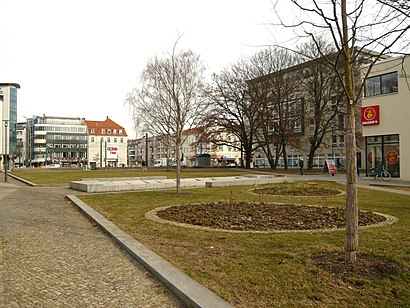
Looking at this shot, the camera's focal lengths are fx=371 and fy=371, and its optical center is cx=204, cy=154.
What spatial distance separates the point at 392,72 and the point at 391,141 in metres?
5.04

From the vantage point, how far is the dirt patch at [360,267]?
4.62m

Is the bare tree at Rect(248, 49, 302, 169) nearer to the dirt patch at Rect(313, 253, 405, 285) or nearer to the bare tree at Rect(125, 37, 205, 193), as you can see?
the bare tree at Rect(125, 37, 205, 193)

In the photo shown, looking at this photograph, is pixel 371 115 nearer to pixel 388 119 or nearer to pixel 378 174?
pixel 388 119

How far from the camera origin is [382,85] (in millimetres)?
27531

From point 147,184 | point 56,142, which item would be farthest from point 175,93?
point 56,142

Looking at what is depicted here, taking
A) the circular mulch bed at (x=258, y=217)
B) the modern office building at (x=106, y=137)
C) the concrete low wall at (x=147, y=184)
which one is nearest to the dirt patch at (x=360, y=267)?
the circular mulch bed at (x=258, y=217)

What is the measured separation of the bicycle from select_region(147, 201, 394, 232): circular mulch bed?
18952 millimetres

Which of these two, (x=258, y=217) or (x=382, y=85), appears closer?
(x=258, y=217)

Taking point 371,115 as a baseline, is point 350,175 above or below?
below

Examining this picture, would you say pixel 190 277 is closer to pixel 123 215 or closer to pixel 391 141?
pixel 123 215

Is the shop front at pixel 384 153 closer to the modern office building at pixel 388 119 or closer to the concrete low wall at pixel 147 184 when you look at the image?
the modern office building at pixel 388 119

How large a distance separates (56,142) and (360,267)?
11744 cm

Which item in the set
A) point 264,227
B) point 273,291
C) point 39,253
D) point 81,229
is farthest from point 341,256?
point 81,229

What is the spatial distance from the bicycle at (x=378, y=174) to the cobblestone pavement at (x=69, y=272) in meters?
24.2
